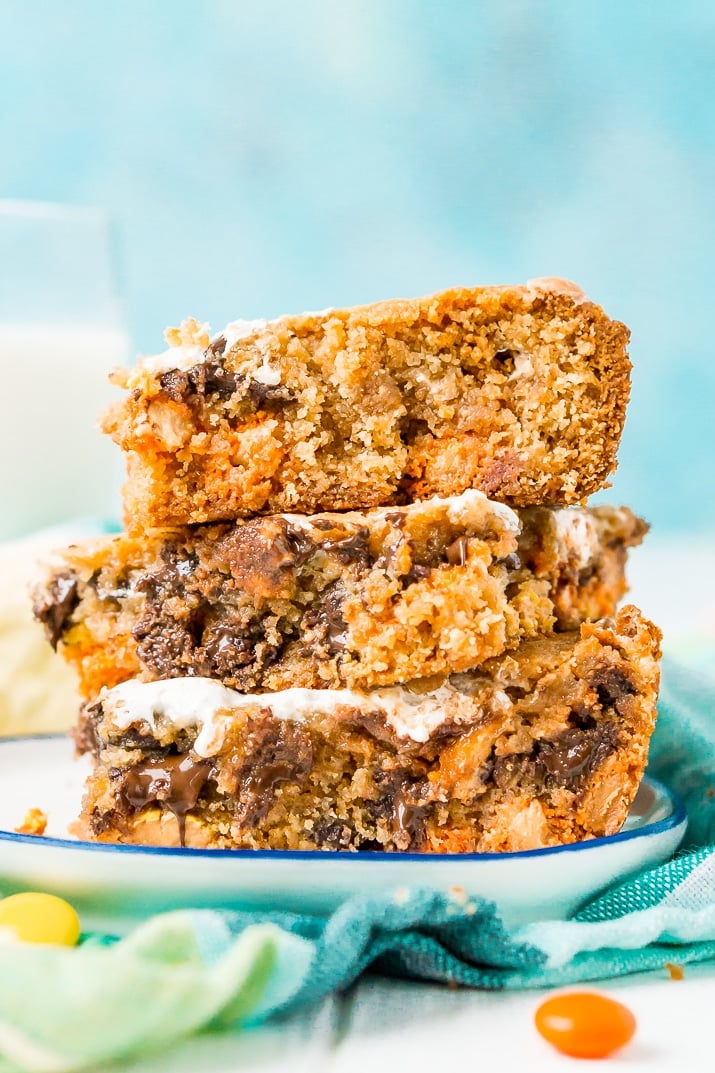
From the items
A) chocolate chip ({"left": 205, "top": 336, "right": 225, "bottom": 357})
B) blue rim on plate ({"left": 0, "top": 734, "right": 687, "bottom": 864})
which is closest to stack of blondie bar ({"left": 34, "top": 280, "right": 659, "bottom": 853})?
chocolate chip ({"left": 205, "top": 336, "right": 225, "bottom": 357})

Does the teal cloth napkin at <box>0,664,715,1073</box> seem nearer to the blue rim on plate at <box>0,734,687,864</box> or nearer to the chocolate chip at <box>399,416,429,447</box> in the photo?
the blue rim on plate at <box>0,734,687,864</box>

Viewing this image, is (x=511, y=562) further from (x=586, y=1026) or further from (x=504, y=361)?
(x=586, y=1026)

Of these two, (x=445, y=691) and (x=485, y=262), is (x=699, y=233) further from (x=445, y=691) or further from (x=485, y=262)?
(x=445, y=691)

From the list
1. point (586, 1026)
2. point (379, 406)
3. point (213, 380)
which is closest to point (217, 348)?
point (213, 380)

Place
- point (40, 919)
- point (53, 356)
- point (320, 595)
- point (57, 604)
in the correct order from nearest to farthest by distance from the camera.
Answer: point (40, 919) → point (320, 595) → point (57, 604) → point (53, 356)

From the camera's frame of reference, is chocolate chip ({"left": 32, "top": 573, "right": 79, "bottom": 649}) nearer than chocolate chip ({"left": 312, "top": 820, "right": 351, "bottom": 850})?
No

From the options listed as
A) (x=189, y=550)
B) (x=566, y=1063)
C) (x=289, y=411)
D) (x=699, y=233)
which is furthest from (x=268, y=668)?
(x=699, y=233)
